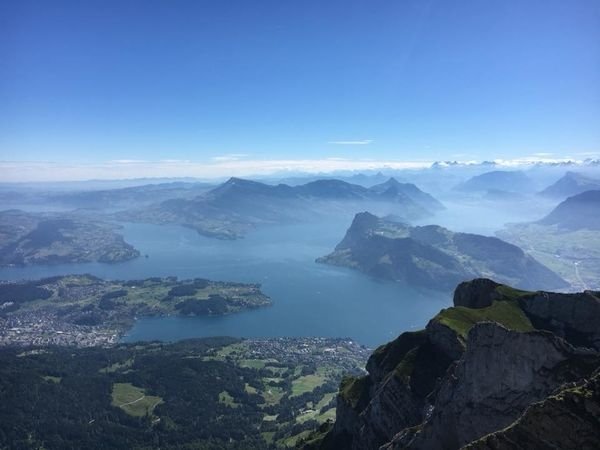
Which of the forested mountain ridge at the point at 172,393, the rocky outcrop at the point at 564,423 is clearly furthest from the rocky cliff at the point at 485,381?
the forested mountain ridge at the point at 172,393

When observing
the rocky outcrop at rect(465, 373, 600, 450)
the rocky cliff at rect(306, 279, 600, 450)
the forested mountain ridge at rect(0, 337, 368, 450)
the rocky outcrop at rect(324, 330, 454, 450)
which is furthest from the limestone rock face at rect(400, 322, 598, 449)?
the forested mountain ridge at rect(0, 337, 368, 450)

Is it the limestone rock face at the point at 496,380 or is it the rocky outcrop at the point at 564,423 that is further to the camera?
the limestone rock face at the point at 496,380

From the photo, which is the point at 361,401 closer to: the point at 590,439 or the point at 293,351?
the point at 590,439

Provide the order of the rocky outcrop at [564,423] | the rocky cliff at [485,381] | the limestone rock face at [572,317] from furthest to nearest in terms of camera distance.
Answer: the limestone rock face at [572,317]
the rocky cliff at [485,381]
the rocky outcrop at [564,423]

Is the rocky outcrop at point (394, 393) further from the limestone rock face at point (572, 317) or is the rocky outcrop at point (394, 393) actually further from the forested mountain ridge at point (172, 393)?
the forested mountain ridge at point (172, 393)

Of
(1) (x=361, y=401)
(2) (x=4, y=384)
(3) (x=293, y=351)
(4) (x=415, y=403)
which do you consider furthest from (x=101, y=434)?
(4) (x=415, y=403)

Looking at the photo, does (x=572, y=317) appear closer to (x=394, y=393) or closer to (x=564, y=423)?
(x=394, y=393)

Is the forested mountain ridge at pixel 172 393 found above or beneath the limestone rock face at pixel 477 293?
beneath

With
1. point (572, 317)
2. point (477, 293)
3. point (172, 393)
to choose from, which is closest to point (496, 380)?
point (572, 317)

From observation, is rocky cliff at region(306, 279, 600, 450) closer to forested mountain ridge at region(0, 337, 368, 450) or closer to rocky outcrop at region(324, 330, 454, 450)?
rocky outcrop at region(324, 330, 454, 450)

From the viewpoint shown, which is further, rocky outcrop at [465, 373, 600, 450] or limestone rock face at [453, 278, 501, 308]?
limestone rock face at [453, 278, 501, 308]
